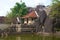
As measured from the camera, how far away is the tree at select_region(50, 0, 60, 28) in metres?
40.6

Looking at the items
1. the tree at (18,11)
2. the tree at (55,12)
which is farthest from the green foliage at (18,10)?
the tree at (55,12)

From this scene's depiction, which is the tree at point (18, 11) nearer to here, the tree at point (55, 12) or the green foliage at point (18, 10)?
the green foliage at point (18, 10)

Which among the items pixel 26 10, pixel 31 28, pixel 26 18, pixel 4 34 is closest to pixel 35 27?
pixel 31 28

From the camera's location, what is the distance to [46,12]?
1754 inches

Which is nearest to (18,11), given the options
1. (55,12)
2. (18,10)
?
(18,10)

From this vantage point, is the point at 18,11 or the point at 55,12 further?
the point at 18,11

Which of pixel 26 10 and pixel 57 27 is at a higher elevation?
pixel 26 10

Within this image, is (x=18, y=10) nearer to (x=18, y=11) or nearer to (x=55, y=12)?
(x=18, y=11)

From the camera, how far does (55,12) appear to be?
40.5 metres

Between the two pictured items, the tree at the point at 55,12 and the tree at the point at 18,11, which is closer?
the tree at the point at 55,12

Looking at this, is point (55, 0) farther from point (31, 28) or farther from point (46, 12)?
point (31, 28)

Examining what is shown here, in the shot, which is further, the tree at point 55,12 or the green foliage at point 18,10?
the green foliage at point 18,10

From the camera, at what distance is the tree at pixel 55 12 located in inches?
1598

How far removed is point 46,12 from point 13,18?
21821mm
